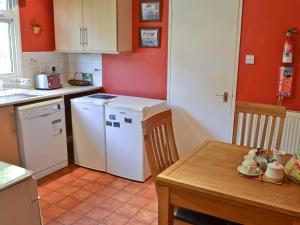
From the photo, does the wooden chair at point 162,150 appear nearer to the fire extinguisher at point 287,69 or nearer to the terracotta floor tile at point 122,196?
the terracotta floor tile at point 122,196

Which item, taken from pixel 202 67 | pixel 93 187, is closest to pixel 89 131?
pixel 93 187

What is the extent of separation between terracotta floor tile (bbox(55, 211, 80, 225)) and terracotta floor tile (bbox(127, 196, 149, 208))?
508 millimetres

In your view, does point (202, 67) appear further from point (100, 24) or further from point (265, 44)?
point (100, 24)

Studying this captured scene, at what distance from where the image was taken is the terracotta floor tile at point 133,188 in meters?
3.07

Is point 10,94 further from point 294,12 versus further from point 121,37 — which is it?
point 294,12

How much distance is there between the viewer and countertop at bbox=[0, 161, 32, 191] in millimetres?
1343

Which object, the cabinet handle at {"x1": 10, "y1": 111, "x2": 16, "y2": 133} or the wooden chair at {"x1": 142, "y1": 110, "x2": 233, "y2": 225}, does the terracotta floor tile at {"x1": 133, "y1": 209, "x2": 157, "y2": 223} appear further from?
the cabinet handle at {"x1": 10, "y1": 111, "x2": 16, "y2": 133}

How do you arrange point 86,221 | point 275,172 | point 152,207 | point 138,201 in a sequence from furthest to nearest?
point 138,201, point 152,207, point 86,221, point 275,172

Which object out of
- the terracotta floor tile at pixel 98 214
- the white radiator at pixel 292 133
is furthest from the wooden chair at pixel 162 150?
the white radiator at pixel 292 133

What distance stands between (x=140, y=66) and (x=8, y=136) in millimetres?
1669

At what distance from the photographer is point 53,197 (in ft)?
9.62

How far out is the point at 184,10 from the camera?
325 centimetres

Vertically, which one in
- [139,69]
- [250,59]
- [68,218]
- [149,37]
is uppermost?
[149,37]

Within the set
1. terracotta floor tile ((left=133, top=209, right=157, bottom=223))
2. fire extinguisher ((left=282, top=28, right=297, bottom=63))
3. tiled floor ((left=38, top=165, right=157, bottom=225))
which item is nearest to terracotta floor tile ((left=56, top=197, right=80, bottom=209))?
tiled floor ((left=38, top=165, right=157, bottom=225))
